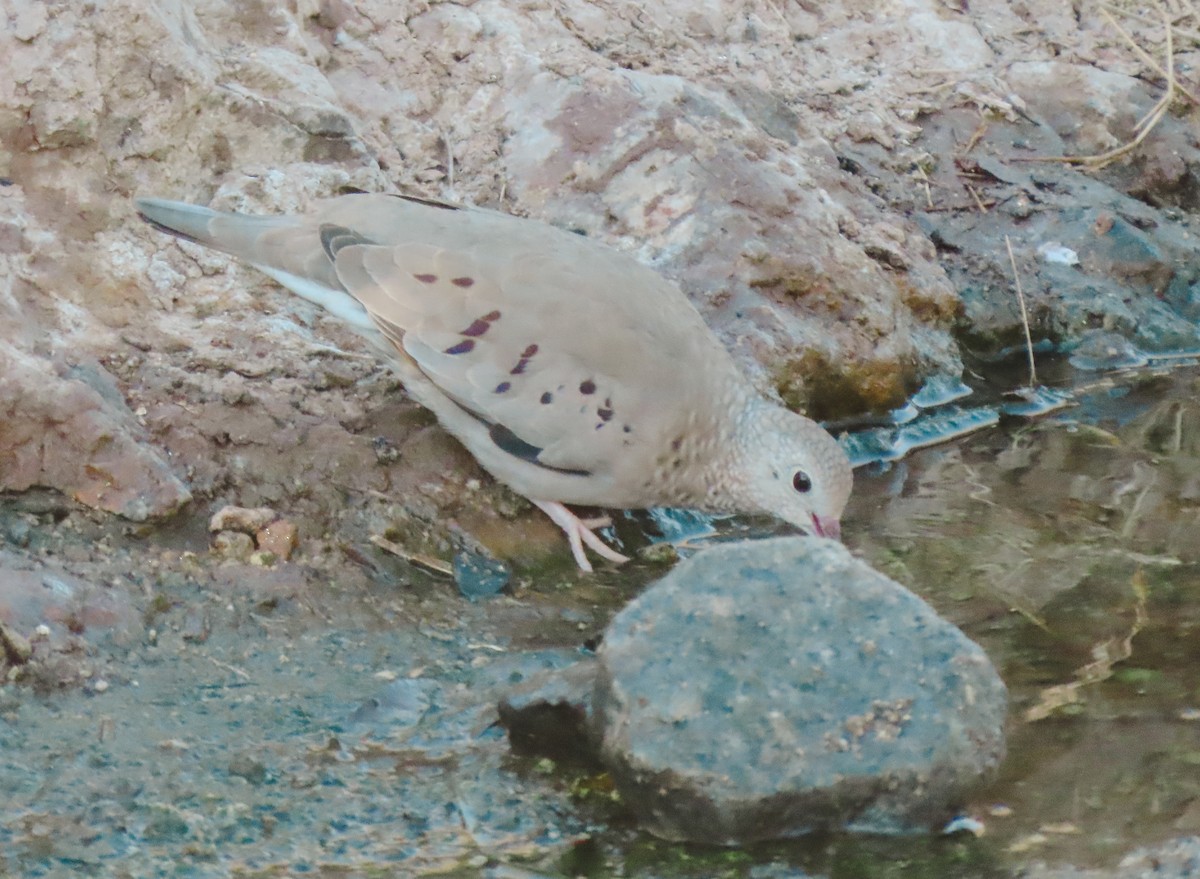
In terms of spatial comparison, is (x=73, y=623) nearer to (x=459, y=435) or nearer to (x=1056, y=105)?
(x=459, y=435)

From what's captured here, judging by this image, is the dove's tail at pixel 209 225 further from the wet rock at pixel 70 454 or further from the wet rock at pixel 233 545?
the wet rock at pixel 233 545

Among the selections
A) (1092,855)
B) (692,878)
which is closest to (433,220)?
(692,878)

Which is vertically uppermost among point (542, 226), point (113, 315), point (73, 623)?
point (542, 226)

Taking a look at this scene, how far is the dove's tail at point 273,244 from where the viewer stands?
4.70 meters

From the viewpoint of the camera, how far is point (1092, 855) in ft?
9.87

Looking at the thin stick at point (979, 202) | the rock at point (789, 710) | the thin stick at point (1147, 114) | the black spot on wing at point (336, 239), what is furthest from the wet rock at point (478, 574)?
the thin stick at point (1147, 114)

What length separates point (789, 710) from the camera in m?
3.15

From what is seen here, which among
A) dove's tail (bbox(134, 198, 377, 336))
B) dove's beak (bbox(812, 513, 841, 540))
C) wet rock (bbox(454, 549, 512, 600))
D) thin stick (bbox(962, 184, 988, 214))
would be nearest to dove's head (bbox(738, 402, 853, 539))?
dove's beak (bbox(812, 513, 841, 540))

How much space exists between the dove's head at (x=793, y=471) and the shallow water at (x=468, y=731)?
0.24 metres

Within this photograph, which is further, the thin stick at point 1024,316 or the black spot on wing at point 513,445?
the thin stick at point 1024,316

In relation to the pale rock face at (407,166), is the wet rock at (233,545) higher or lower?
lower

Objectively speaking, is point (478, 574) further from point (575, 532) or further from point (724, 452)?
point (724, 452)

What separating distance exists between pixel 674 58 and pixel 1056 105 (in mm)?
2111

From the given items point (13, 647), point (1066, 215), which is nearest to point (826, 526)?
point (13, 647)
